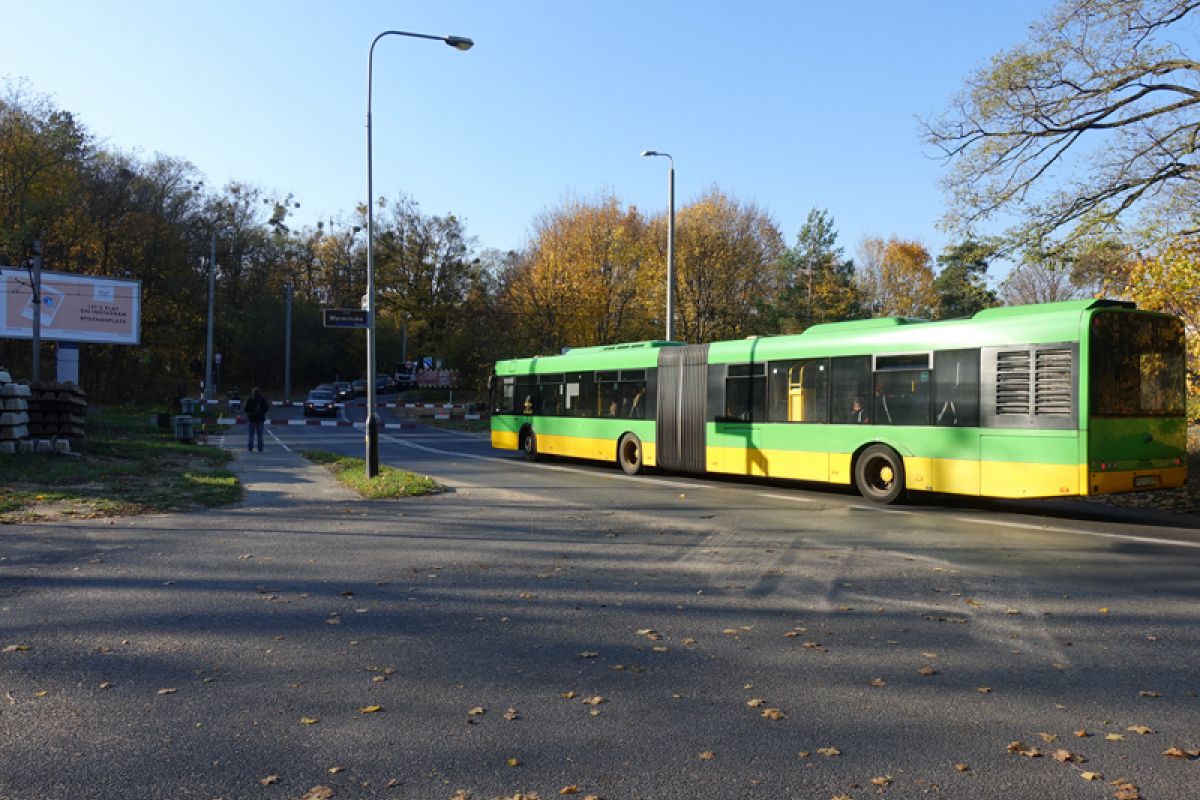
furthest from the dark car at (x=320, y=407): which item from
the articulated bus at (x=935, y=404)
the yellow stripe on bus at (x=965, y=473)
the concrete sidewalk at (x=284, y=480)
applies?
the yellow stripe on bus at (x=965, y=473)

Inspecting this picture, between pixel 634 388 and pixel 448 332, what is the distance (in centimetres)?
5198

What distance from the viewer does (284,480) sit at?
16906mm

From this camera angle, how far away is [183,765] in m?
3.91

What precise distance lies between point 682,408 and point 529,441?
21.1 feet

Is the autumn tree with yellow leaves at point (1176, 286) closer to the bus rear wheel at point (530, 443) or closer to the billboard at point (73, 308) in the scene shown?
the bus rear wheel at point (530, 443)

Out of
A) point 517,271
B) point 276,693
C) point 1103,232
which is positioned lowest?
point 276,693

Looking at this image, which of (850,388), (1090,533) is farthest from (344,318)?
(1090,533)

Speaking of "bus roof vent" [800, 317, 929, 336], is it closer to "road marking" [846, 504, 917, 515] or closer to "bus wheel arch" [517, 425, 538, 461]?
"road marking" [846, 504, 917, 515]

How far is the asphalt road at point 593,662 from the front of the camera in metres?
3.90

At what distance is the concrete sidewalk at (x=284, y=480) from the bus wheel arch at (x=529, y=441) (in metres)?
5.46

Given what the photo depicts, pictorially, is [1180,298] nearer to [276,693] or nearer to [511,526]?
[511,526]

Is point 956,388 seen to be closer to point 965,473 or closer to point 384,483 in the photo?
point 965,473

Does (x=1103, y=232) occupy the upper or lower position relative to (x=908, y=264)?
lower

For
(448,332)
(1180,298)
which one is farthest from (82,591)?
(448,332)
